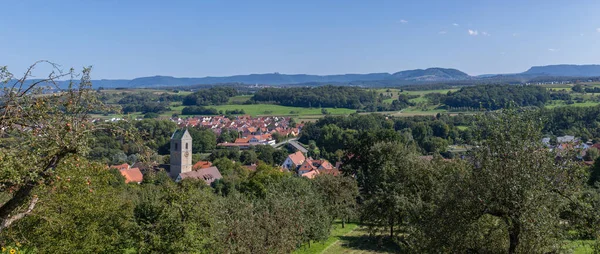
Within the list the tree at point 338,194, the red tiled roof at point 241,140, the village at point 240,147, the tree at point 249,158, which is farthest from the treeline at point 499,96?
the tree at point 338,194

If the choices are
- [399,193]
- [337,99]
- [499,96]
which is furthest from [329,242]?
[337,99]

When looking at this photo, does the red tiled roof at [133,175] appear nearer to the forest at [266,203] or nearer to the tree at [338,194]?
the tree at [338,194]

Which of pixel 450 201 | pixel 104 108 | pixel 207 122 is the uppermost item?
pixel 104 108

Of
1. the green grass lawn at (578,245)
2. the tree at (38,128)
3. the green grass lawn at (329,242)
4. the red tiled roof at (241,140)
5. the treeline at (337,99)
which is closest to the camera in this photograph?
the tree at (38,128)

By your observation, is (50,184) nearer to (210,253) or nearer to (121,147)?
(210,253)

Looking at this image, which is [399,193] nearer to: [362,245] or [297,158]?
[362,245]

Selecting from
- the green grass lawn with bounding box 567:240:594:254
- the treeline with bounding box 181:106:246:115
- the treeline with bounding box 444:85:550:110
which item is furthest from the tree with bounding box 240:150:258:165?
the treeline with bounding box 181:106:246:115

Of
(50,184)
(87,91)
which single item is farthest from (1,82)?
(50,184)

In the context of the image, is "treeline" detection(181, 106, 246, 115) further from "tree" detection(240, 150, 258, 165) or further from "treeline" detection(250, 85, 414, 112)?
"tree" detection(240, 150, 258, 165)

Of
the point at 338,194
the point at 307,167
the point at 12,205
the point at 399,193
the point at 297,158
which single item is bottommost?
the point at 297,158
